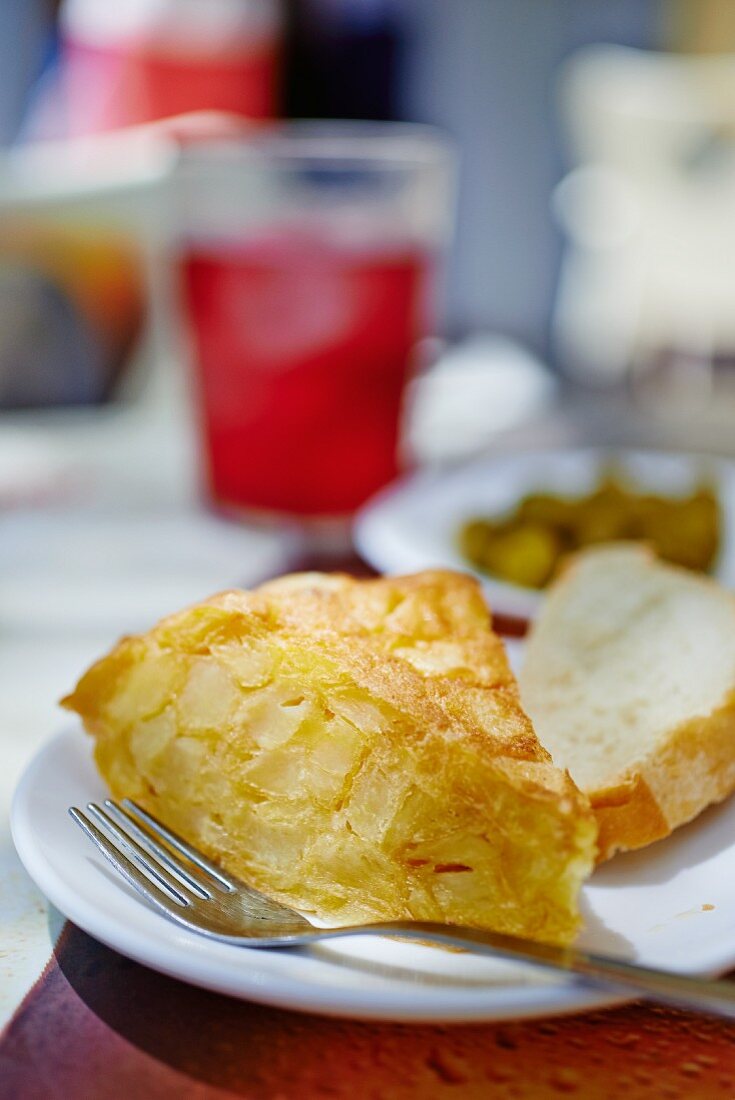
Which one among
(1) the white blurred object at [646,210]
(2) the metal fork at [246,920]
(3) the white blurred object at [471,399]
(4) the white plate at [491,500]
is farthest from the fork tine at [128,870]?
(1) the white blurred object at [646,210]

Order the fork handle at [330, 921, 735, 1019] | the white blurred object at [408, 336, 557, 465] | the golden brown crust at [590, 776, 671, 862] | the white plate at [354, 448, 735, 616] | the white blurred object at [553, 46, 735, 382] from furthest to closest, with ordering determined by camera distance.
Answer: the white blurred object at [553, 46, 735, 382] < the white blurred object at [408, 336, 557, 465] < the white plate at [354, 448, 735, 616] < the golden brown crust at [590, 776, 671, 862] < the fork handle at [330, 921, 735, 1019]

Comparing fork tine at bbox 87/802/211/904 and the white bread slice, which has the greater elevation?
fork tine at bbox 87/802/211/904

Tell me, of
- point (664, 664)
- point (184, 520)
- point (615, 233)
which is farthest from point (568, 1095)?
point (615, 233)

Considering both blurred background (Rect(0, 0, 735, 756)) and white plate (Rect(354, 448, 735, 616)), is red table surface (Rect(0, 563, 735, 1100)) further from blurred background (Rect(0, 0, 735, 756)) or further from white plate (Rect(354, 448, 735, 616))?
white plate (Rect(354, 448, 735, 616))

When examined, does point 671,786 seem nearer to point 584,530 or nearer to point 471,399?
point 584,530

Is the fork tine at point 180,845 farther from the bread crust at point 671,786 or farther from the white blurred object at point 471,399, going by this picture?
the white blurred object at point 471,399

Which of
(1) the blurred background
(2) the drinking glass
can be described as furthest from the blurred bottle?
(2) the drinking glass

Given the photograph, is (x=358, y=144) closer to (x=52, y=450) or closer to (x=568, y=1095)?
(x=52, y=450)

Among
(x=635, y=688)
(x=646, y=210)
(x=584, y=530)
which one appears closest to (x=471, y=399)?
(x=584, y=530)
